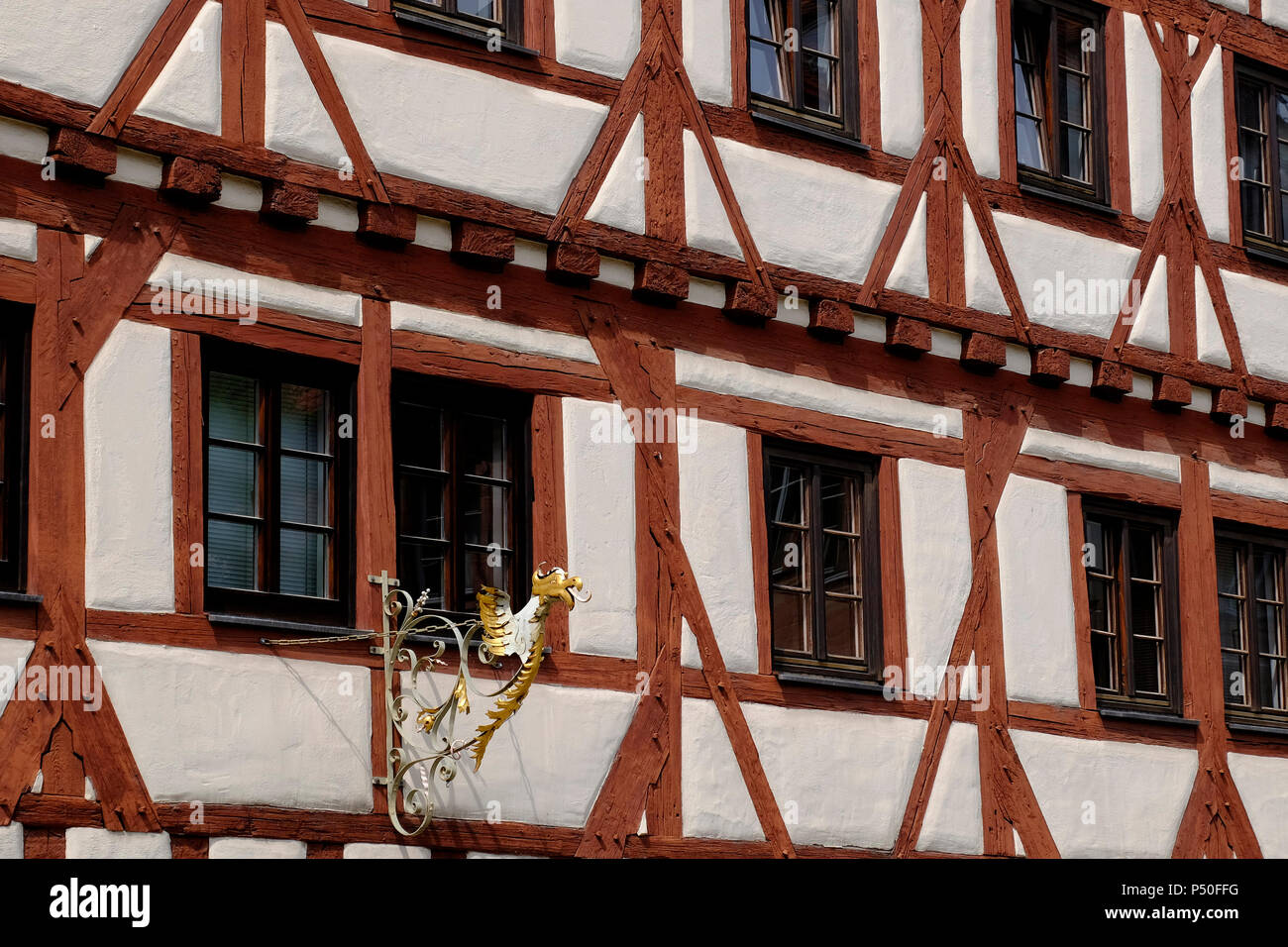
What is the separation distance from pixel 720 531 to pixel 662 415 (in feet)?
2.23

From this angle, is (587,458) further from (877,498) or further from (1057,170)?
(1057,170)

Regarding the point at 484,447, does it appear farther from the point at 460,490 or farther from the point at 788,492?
the point at 788,492

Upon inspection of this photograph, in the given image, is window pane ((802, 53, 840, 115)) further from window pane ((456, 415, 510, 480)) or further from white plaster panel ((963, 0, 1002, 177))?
window pane ((456, 415, 510, 480))

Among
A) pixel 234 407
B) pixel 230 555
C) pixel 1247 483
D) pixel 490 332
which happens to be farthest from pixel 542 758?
pixel 1247 483

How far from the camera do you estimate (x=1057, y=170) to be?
14898mm

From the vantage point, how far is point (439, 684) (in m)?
11.5

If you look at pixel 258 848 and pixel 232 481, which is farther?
pixel 232 481

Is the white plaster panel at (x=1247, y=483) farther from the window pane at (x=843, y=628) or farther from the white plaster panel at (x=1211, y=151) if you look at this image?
the window pane at (x=843, y=628)

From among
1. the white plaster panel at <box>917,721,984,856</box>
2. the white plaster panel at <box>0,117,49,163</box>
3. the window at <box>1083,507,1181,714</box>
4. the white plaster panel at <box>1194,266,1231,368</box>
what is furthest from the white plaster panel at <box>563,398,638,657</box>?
the white plaster panel at <box>1194,266,1231,368</box>

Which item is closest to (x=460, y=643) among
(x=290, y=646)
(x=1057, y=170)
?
(x=290, y=646)

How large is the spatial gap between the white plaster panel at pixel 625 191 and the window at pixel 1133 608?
3.65 metres

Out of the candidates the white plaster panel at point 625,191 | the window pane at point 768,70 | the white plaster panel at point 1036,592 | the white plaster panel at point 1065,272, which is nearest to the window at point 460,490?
the white plaster panel at point 625,191

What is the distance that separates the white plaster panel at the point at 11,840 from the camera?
1001 cm
